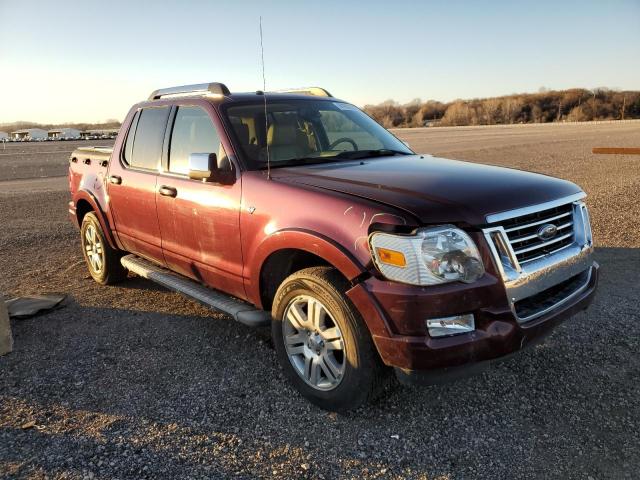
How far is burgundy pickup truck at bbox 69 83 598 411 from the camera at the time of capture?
2611mm

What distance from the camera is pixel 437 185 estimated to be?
300 centimetres

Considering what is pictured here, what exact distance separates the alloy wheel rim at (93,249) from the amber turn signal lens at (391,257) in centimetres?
400

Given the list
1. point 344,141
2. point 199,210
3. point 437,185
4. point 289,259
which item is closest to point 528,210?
point 437,185

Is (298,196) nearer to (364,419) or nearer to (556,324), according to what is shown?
(364,419)

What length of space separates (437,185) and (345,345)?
3.50 ft

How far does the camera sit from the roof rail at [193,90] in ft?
13.8

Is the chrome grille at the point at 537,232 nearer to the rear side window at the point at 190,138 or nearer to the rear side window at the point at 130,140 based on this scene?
the rear side window at the point at 190,138

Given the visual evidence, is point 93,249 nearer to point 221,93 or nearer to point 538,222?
point 221,93

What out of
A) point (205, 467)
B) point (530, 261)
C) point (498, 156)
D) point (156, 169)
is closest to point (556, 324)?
point (530, 261)

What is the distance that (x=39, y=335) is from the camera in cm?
446

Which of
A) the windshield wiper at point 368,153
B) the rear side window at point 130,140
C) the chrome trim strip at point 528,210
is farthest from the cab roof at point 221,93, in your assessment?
the chrome trim strip at point 528,210

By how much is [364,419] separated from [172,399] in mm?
1268

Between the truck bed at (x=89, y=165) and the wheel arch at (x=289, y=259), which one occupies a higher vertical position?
the truck bed at (x=89, y=165)

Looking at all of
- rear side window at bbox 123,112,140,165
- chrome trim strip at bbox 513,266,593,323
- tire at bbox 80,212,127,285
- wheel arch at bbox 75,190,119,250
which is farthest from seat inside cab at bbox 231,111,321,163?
tire at bbox 80,212,127,285
